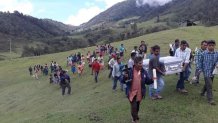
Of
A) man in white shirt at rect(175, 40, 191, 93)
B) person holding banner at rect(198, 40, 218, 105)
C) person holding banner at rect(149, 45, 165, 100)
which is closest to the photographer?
person holding banner at rect(198, 40, 218, 105)

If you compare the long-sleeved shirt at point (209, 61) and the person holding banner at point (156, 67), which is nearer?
the long-sleeved shirt at point (209, 61)

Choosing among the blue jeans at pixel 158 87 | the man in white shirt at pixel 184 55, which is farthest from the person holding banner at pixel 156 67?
the man in white shirt at pixel 184 55

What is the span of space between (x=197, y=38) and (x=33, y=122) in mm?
56166

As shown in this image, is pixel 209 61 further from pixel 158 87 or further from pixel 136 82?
pixel 136 82

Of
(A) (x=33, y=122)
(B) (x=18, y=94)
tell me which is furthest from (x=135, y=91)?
(B) (x=18, y=94)

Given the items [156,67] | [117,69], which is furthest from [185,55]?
[117,69]

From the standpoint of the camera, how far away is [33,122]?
23656 mm

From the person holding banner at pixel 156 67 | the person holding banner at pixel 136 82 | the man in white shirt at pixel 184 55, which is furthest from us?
the man in white shirt at pixel 184 55

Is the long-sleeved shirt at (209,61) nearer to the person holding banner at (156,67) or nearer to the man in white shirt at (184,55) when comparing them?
the person holding banner at (156,67)

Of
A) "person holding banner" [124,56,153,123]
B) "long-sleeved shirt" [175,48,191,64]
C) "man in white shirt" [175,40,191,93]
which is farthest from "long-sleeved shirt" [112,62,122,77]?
"person holding banner" [124,56,153,123]

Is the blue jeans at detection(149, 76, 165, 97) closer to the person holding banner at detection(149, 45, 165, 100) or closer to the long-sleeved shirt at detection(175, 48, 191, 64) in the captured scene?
the person holding banner at detection(149, 45, 165, 100)

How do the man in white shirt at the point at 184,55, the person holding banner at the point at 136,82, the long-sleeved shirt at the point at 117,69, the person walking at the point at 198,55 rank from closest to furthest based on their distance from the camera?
the person holding banner at the point at 136,82, the person walking at the point at 198,55, the man in white shirt at the point at 184,55, the long-sleeved shirt at the point at 117,69

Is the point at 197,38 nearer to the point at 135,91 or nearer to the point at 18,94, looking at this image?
the point at 18,94

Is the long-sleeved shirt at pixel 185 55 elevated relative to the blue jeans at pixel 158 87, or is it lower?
elevated
